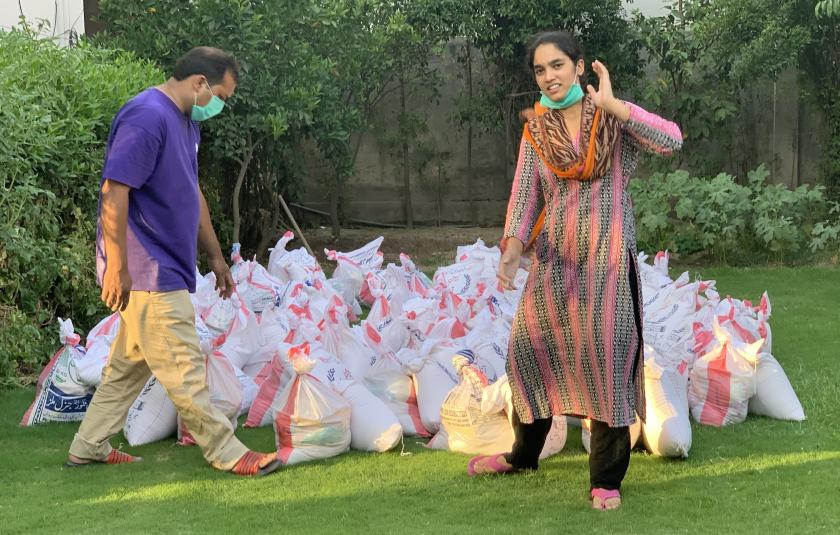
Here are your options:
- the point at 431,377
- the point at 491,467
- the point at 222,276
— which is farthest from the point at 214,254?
the point at 491,467

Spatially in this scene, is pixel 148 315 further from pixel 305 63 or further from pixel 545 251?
pixel 305 63

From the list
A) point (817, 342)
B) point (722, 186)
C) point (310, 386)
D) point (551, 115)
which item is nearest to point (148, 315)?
point (310, 386)

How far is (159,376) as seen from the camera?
373cm

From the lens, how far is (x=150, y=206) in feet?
12.0

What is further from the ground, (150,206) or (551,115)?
(551,115)

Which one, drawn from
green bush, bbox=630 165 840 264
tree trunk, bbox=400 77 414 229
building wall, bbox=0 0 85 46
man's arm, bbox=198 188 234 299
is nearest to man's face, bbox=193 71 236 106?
man's arm, bbox=198 188 234 299

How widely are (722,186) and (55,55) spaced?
18.1 feet

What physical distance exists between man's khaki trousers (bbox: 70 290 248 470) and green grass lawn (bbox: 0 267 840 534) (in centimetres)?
11

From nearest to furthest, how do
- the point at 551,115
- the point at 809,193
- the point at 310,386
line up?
the point at 551,115 → the point at 310,386 → the point at 809,193

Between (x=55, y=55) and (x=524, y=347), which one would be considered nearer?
(x=524, y=347)

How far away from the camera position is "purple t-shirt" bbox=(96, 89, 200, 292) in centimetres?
353

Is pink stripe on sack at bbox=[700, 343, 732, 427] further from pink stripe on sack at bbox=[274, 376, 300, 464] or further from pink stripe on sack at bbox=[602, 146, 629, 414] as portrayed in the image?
pink stripe on sack at bbox=[274, 376, 300, 464]

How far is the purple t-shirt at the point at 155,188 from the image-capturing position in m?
3.53

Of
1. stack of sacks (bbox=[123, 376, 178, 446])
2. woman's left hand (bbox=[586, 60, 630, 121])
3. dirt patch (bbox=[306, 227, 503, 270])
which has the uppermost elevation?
woman's left hand (bbox=[586, 60, 630, 121])
